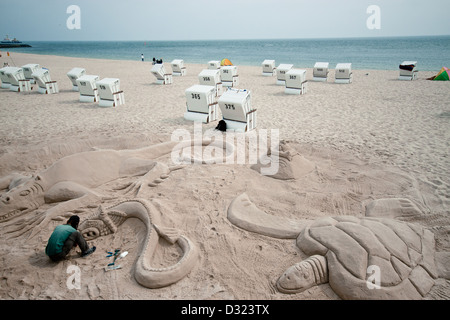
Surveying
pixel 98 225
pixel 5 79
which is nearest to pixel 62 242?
pixel 98 225

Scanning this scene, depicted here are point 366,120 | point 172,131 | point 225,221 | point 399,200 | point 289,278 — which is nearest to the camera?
point 289,278

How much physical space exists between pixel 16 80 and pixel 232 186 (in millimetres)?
16195

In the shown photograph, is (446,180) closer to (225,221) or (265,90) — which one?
(225,221)

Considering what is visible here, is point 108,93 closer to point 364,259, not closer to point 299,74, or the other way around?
point 299,74

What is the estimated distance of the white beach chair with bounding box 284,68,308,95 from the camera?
13638 millimetres

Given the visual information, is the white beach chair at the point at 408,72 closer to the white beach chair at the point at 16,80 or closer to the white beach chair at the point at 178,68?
the white beach chair at the point at 178,68

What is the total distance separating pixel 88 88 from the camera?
1272 cm

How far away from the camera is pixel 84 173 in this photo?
5164mm

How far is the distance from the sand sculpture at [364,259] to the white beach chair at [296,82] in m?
11.1

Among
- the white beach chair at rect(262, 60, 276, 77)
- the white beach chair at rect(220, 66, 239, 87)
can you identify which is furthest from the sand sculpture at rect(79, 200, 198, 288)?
the white beach chair at rect(262, 60, 276, 77)

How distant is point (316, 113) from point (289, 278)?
847 centimetres

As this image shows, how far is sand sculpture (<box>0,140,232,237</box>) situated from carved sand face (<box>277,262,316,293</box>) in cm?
299

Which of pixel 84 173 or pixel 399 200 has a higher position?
pixel 84 173

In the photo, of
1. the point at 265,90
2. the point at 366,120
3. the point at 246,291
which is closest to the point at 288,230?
the point at 246,291
